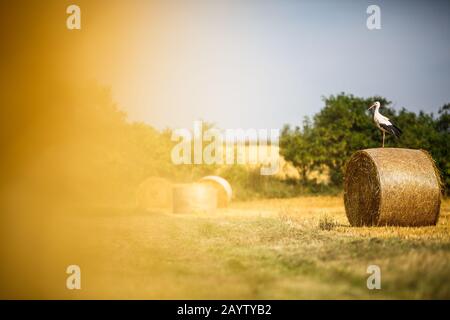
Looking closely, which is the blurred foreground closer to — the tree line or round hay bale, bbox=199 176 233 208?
round hay bale, bbox=199 176 233 208

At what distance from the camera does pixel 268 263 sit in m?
7.54

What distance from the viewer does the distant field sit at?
597cm

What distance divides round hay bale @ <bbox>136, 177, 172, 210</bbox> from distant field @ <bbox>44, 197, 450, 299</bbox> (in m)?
12.2

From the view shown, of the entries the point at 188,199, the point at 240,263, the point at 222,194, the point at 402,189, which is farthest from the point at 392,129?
→ the point at 222,194

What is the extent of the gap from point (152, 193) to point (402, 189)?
15223mm

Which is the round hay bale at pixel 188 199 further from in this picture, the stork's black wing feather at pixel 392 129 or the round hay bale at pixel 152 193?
the stork's black wing feather at pixel 392 129

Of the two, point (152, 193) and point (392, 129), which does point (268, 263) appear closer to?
point (392, 129)

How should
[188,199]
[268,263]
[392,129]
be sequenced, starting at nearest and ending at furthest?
[268,263], [392,129], [188,199]

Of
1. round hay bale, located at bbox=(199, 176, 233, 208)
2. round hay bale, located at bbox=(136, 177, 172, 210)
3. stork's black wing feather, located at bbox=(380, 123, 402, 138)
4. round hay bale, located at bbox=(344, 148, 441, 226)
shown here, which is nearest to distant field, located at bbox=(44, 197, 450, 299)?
round hay bale, located at bbox=(344, 148, 441, 226)

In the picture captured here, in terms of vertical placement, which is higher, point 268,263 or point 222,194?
point 268,263

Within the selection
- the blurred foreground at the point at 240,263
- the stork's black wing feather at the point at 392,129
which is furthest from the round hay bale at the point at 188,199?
the stork's black wing feather at the point at 392,129

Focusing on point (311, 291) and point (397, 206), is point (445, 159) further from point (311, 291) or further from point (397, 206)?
point (311, 291)

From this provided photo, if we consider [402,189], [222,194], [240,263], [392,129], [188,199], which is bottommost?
[222,194]
